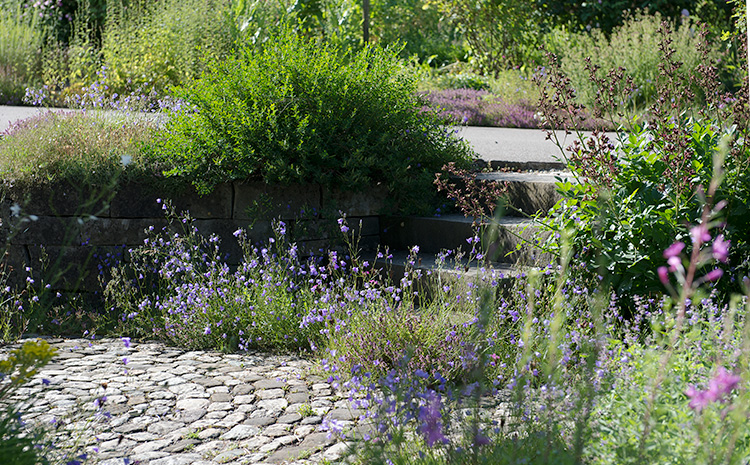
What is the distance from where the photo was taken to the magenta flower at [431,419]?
1.84 meters

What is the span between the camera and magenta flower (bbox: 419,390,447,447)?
6.05 feet

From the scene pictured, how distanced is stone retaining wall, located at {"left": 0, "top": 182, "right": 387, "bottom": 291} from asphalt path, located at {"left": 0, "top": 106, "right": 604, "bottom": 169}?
1.22 meters

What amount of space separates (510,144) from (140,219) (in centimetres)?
371

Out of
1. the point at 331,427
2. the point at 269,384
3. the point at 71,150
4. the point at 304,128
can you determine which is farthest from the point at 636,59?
the point at 331,427

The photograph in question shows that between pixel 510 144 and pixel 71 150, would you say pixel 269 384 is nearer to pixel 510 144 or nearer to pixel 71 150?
pixel 71 150

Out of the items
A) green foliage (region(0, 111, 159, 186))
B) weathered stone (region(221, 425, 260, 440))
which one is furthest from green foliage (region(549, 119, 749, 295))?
green foliage (region(0, 111, 159, 186))

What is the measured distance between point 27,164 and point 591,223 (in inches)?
136

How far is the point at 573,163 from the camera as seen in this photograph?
388 cm

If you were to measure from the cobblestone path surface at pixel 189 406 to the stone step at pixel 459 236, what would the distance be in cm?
133

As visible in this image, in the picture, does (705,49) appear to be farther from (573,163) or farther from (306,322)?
(306,322)

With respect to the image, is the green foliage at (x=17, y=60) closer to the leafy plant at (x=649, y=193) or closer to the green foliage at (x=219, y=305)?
the green foliage at (x=219, y=305)

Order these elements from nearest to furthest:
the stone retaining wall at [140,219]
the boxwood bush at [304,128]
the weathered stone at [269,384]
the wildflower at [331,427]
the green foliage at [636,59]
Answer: the wildflower at [331,427] < the weathered stone at [269,384] < the boxwood bush at [304,128] < the stone retaining wall at [140,219] < the green foliage at [636,59]

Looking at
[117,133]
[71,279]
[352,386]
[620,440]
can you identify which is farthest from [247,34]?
[620,440]

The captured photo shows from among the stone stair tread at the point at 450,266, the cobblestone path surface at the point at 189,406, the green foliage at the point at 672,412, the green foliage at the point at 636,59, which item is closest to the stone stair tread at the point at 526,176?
the stone stair tread at the point at 450,266
